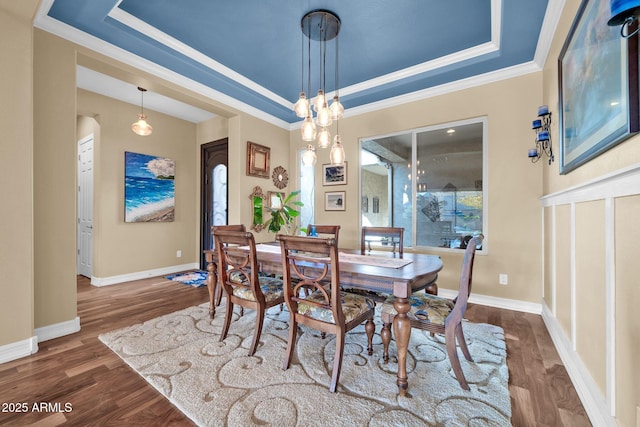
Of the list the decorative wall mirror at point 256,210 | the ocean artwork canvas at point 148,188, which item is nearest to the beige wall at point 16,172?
the ocean artwork canvas at point 148,188

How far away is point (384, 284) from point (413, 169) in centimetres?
253

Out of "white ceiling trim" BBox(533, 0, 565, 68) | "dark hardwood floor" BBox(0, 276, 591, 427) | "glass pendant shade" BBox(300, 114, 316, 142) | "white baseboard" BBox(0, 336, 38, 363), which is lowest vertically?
"dark hardwood floor" BBox(0, 276, 591, 427)

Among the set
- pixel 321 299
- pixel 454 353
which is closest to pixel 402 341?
pixel 454 353

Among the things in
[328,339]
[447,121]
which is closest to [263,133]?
[447,121]

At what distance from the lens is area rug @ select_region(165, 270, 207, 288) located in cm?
408

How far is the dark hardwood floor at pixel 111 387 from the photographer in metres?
1.42

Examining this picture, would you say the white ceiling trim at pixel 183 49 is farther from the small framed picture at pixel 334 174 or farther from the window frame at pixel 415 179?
the window frame at pixel 415 179

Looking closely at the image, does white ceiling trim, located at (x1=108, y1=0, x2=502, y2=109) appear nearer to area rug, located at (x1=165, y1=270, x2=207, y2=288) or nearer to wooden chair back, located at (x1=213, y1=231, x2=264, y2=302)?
wooden chair back, located at (x1=213, y1=231, x2=264, y2=302)

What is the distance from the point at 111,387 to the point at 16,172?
174 cm

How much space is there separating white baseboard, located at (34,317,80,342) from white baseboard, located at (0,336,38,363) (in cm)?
17

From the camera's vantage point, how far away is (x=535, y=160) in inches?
115

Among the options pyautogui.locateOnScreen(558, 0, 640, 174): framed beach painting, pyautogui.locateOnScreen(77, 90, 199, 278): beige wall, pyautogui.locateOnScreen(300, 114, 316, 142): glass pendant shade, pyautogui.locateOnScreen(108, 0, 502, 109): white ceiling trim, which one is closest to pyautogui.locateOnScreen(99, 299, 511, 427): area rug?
pyautogui.locateOnScreen(558, 0, 640, 174): framed beach painting

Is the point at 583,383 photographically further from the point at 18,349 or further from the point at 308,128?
the point at 18,349

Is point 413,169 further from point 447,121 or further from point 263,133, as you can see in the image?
point 263,133
